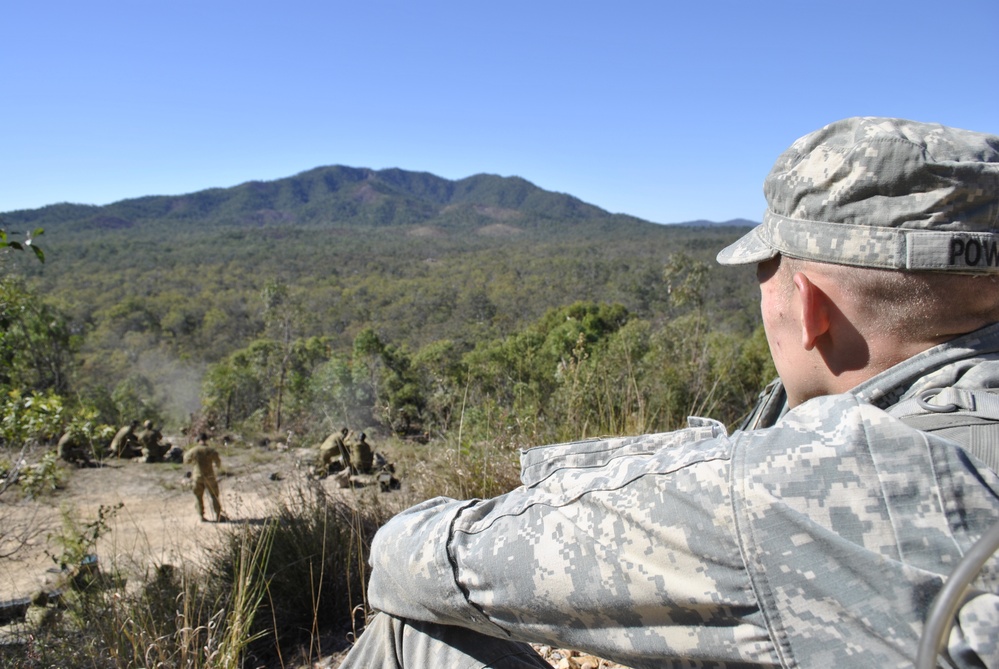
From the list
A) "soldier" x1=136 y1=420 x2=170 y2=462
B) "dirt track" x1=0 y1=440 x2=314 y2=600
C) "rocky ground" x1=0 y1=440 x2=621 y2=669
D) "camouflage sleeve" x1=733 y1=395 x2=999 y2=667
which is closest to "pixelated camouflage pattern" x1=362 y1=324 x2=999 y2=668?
"camouflage sleeve" x1=733 y1=395 x2=999 y2=667

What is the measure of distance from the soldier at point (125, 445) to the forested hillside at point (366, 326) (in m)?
1.35

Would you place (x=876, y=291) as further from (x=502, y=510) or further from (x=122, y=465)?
(x=122, y=465)

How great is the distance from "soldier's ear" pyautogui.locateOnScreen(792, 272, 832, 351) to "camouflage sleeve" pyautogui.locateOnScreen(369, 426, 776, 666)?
0.24 meters

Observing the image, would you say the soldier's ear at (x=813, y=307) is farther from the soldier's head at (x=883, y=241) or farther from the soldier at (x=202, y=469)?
the soldier at (x=202, y=469)

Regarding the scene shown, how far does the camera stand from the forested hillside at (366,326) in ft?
18.6

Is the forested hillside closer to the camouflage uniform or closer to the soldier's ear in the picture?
the camouflage uniform

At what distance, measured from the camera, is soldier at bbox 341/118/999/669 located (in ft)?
2.57

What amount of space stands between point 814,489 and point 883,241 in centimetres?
38

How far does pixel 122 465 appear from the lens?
31.4 ft

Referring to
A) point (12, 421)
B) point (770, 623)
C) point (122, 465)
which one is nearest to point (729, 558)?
point (770, 623)

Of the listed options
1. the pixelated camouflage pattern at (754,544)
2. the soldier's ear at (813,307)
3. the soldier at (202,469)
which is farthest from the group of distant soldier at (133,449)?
the soldier's ear at (813,307)

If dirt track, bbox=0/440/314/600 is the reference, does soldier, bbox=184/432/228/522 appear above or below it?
above

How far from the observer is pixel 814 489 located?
818 mm

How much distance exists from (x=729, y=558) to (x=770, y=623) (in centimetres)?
9
